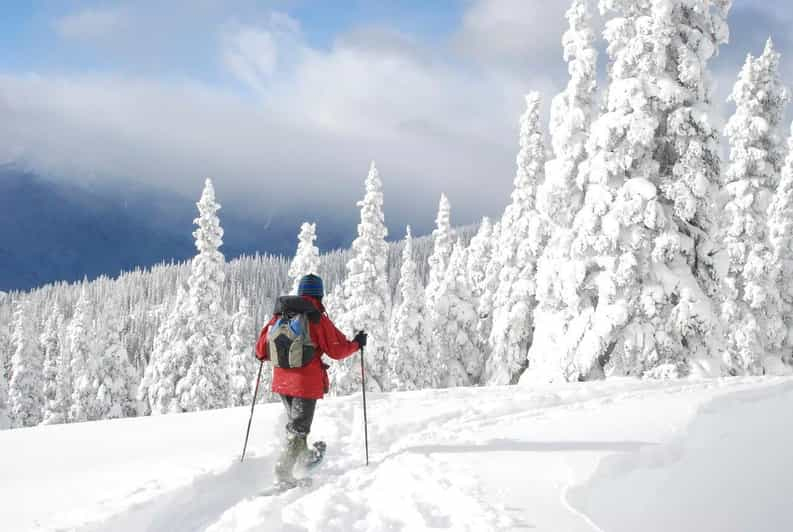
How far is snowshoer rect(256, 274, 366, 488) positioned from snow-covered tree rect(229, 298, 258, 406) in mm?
32621

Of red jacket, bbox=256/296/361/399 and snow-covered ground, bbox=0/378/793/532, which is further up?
red jacket, bbox=256/296/361/399

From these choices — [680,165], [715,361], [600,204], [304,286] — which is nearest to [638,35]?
[680,165]

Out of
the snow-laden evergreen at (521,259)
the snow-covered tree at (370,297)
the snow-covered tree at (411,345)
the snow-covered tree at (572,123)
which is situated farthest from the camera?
the snow-covered tree at (411,345)

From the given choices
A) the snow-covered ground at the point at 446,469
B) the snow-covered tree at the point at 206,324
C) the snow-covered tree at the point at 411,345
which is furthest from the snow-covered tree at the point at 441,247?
the snow-covered ground at the point at 446,469

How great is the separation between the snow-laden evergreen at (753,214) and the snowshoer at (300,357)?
18270mm

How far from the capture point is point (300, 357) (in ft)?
21.1

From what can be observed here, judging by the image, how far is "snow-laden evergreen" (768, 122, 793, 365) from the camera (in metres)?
21.0

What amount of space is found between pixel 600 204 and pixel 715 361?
4.90 meters

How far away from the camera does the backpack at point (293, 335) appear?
645 centimetres

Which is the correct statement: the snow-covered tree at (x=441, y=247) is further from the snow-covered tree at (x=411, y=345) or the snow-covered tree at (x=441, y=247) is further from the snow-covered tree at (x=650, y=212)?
the snow-covered tree at (x=650, y=212)

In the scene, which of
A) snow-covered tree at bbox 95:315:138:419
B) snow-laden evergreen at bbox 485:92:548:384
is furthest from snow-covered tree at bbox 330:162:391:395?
snow-covered tree at bbox 95:315:138:419

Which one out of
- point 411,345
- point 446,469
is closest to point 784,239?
point 411,345

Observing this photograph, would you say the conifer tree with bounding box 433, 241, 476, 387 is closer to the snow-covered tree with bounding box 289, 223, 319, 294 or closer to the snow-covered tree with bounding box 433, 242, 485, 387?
the snow-covered tree with bounding box 433, 242, 485, 387

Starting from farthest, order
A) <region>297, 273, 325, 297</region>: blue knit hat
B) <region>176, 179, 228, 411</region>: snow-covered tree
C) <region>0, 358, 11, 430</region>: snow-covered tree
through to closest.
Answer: <region>0, 358, 11, 430</region>: snow-covered tree, <region>176, 179, 228, 411</region>: snow-covered tree, <region>297, 273, 325, 297</region>: blue knit hat
